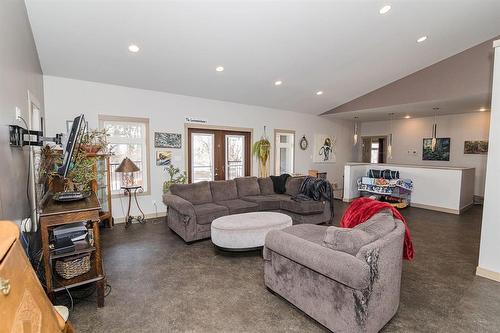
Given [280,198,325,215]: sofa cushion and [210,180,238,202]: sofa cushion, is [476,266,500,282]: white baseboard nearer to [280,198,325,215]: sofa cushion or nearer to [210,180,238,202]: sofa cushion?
[280,198,325,215]: sofa cushion

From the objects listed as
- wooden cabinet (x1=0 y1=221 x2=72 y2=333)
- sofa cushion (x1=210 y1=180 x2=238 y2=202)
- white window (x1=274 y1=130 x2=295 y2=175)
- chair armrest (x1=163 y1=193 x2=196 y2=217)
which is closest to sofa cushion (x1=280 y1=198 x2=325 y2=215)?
sofa cushion (x1=210 y1=180 x2=238 y2=202)

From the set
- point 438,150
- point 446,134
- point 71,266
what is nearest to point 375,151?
point 438,150

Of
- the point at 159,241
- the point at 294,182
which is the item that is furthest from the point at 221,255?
the point at 294,182

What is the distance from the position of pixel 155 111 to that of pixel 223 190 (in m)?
2.23

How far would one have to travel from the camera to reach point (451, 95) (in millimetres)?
5551

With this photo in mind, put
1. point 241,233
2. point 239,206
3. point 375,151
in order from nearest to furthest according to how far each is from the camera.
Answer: point 241,233, point 239,206, point 375,151

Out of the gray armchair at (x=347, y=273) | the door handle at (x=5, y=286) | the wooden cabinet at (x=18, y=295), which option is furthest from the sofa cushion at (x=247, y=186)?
the door handle at (x=5, y=286)

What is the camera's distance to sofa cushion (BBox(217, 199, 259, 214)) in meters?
4.30

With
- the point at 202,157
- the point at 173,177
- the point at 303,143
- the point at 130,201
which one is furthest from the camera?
the point at 303,143

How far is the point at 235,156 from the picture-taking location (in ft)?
22.0

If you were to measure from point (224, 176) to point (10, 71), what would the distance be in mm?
4827

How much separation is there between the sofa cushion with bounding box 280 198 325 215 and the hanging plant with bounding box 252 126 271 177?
2.41 m

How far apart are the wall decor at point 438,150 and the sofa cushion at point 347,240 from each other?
7709mm

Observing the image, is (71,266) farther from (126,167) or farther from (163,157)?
(163,157)
